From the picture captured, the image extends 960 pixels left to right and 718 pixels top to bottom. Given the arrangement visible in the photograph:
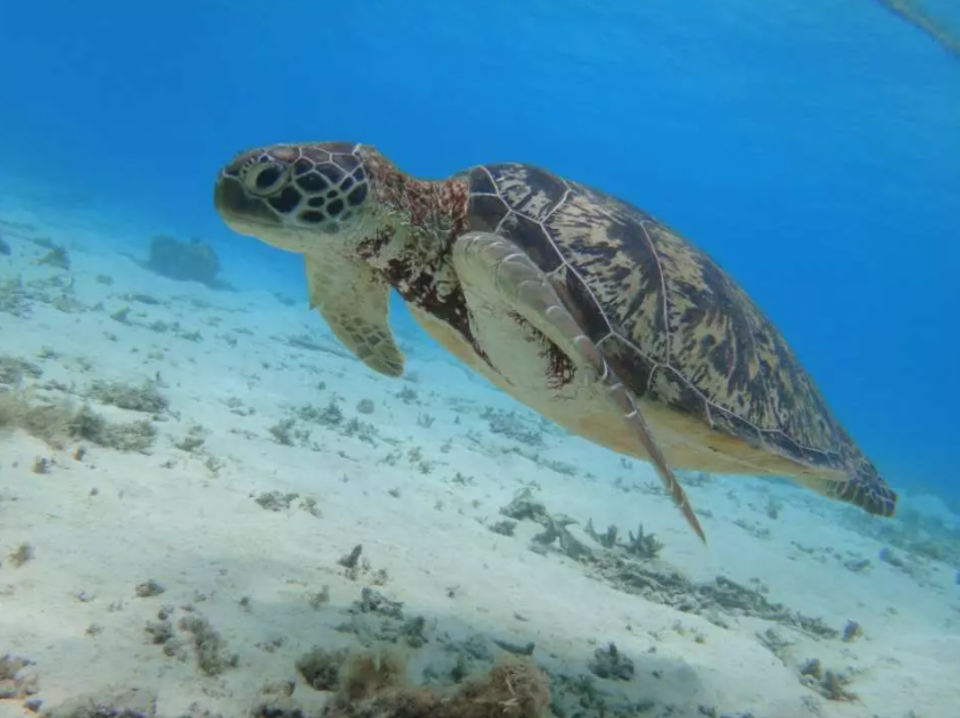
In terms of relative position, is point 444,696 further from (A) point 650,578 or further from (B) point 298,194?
(A) point 650,578

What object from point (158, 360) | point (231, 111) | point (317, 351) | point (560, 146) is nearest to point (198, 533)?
point (158, 360)

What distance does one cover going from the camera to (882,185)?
141ft

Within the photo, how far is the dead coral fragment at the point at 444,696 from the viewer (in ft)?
7.95

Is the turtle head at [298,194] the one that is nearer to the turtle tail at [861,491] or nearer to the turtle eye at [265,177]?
the turtle eye at [265,177]

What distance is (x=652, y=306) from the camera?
3.93m

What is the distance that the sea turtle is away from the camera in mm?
3611

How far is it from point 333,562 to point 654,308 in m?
2.85

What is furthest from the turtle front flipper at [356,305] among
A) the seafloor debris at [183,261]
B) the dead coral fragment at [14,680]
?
the seafloor debris at [183,261]

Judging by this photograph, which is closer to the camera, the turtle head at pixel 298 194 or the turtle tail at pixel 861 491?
the turtle head at pixel 298 194

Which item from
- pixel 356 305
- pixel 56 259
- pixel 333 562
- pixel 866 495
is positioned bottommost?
pixel 333 562

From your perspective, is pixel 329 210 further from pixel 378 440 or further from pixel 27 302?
pixel 27 302

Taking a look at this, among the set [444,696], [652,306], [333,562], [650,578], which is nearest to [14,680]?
[444,696]

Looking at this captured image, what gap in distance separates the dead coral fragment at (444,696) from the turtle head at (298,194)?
2.52 meters

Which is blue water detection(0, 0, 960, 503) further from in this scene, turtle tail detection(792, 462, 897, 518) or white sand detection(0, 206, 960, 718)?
turtle tail detection(792, 462, 897, 518)
